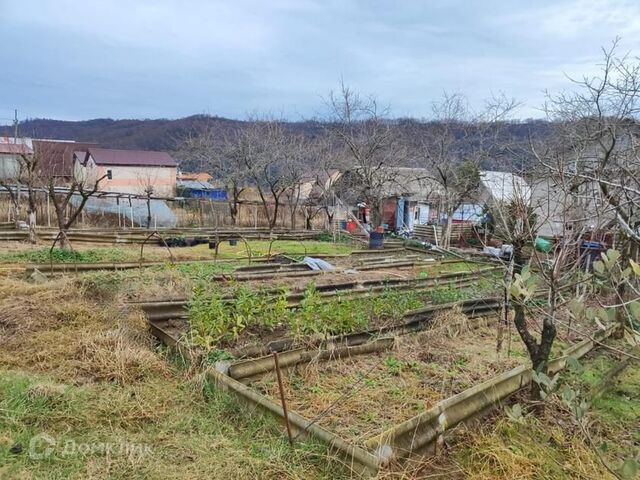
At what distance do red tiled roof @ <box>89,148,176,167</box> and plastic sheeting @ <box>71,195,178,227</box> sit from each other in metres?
16.6

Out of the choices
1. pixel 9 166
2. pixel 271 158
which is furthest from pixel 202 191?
pixel 9 166

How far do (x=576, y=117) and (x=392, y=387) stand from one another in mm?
6682

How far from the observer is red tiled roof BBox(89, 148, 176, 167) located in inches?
1416

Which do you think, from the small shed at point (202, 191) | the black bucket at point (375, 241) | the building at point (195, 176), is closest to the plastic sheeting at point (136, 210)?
the small shed at point (202, 191)

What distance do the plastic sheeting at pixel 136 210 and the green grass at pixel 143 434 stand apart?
1747 centimetres

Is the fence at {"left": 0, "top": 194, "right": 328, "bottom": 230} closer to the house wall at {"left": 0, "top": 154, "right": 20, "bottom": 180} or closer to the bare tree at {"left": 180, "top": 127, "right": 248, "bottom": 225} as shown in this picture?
the bare tree at {"left": 180, "top": 127, "right": 248, "bottom": 225}

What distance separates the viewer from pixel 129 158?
121 feet

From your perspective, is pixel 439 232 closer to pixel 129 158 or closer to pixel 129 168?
pixel 129 168

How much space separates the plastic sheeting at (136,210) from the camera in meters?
19.7

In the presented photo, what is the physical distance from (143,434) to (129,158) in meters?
38.2

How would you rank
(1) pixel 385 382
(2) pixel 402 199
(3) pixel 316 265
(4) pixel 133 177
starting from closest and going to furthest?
(1) pixel 385 382 < (3) pixel 316 265 < (2) pixel 402 199 < (4) pixel 133 177

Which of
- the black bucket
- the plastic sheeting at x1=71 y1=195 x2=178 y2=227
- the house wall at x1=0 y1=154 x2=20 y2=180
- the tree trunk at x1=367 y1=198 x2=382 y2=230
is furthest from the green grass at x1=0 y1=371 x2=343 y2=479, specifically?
the plastic sheeting at x1=71 y1=195 x2=178 y2=227

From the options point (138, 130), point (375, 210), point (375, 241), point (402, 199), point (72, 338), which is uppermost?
point (138, 130)

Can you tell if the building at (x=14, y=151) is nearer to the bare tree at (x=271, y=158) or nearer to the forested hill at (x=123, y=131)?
the bare tree at (x=271, y=158)
